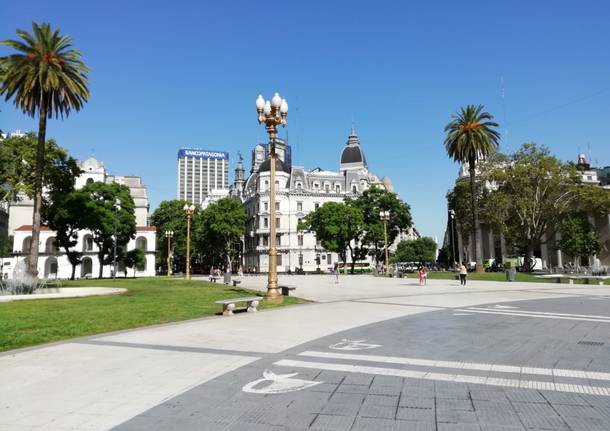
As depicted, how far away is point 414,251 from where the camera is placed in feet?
402

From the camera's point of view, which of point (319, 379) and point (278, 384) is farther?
point (319, 379)

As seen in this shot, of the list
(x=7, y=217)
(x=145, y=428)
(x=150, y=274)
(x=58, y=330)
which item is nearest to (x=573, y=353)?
(x=145, y=428)

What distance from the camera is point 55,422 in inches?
187

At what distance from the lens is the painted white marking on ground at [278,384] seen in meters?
5.89

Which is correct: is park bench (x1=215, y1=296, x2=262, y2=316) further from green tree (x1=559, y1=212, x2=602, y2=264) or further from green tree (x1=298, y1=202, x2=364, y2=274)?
green tree (x1=559, y1=212, x2=602, y2=264)

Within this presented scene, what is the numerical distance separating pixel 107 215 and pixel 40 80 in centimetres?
2778

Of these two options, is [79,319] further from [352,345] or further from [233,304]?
[352,345]

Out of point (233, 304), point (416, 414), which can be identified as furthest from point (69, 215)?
point (416, 414)

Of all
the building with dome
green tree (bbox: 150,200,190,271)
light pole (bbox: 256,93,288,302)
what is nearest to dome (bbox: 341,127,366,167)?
the building with dome

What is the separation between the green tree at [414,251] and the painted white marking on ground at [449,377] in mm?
111078

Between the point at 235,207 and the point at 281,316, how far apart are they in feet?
237

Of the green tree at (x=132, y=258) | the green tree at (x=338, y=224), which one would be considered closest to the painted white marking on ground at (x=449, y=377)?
the green tree at (x=338, y=224)

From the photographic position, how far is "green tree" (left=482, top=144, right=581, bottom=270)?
167 feet

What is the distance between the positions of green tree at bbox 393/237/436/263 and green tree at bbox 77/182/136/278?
76.2 m
